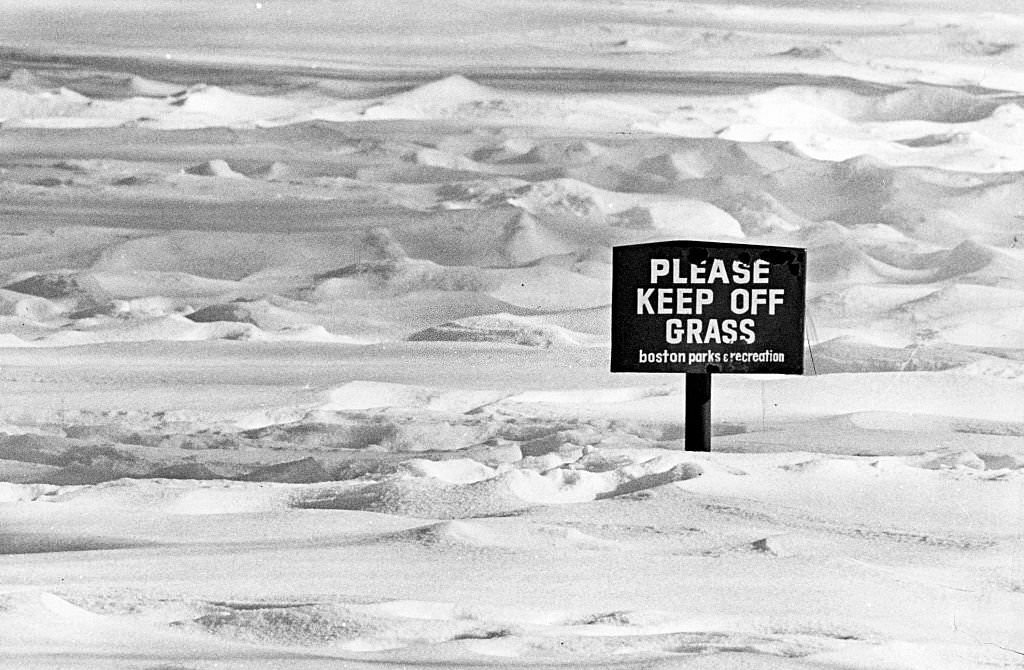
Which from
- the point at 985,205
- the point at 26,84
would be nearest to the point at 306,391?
the point at 985,205

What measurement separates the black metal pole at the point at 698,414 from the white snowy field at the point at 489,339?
295 millimetres

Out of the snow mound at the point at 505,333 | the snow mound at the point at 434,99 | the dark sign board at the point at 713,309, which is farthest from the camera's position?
the snow mound at the point at 434,99

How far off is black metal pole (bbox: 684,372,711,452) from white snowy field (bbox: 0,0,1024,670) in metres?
0.29

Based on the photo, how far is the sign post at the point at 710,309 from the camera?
6.55 meters

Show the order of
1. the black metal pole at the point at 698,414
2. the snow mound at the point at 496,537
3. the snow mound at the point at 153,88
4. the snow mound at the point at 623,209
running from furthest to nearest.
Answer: the snow mound at the point at 153,88 → the snow mound at the point at 623,209 → the black metal pole at the point at 698,414 → the snow mound at the point at 496,537

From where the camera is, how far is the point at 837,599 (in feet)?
14.1

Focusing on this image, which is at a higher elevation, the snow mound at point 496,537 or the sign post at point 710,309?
the sign post at point 710,309

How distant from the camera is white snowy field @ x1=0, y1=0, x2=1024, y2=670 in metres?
4.24

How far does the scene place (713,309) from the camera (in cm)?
656

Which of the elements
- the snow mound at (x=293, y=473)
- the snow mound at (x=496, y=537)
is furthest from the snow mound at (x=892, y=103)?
the snow mound at (x=496, y=537)

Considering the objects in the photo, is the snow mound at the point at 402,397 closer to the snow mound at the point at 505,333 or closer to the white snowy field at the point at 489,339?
the white snowy field at the point at 489,339

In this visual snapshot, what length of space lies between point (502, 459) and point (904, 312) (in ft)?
18.2

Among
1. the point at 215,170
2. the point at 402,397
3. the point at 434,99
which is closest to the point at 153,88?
the point at 215,170

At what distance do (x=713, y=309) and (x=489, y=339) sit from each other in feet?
14.8
